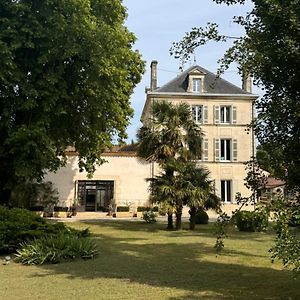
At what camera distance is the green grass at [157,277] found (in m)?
9.01

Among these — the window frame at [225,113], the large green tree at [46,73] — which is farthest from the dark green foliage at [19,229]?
the window frame at [225,113]

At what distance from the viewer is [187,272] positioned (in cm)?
1149

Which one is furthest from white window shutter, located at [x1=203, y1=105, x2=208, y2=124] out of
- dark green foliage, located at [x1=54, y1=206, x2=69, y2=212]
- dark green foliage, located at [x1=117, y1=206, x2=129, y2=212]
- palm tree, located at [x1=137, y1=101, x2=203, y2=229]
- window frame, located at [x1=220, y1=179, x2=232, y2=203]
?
palm tree, located at [x1=137, y1=101, x2=203, y2=229]

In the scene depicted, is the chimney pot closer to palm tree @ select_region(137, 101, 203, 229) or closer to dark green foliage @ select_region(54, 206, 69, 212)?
dark green foliage @ select_region(54, 206, 69, 212)

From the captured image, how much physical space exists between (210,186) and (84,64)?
33.6ft

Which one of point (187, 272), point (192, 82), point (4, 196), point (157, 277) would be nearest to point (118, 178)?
point (192, 82)

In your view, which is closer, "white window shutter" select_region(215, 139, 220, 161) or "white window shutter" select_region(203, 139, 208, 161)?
"white window shutter" select_region(203, 139, 208, 161)

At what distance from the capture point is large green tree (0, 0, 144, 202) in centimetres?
1802

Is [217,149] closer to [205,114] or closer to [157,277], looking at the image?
[205,114]

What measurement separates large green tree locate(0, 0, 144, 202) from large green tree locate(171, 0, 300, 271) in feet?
34.8

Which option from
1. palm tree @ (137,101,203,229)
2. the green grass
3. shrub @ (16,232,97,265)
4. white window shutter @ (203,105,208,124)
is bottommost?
the green grass

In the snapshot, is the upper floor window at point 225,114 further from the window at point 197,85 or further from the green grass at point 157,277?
the green grass at point 157,277

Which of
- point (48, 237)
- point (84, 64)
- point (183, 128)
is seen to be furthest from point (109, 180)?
point (48, 237)

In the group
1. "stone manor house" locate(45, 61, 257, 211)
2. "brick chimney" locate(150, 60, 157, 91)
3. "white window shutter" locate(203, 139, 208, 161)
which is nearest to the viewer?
"stone manor house" locate(45, 61, 257, 211)
